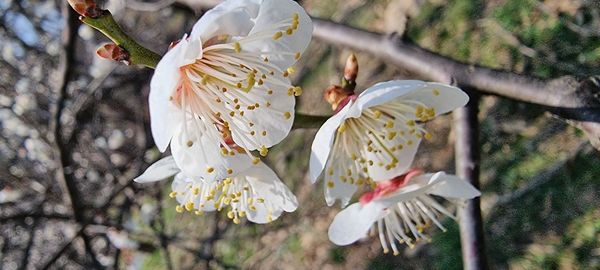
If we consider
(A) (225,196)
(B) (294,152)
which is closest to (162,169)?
(A) (225,196)

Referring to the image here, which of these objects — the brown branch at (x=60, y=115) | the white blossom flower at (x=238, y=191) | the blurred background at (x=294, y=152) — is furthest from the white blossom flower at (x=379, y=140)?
the brown branch at (x=60, y=115)

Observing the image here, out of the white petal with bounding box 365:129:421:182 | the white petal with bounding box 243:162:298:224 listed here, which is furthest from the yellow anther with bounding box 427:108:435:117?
the white petal with bounding box 243:162:298:224

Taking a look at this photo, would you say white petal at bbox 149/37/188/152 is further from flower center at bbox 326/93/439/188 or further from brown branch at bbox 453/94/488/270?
brown branch at bbox 453/94/488/270

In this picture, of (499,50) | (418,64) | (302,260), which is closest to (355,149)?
(418,64)

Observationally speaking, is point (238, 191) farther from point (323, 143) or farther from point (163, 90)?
point (163, 90)

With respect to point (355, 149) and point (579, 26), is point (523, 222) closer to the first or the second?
point (579, 26)
